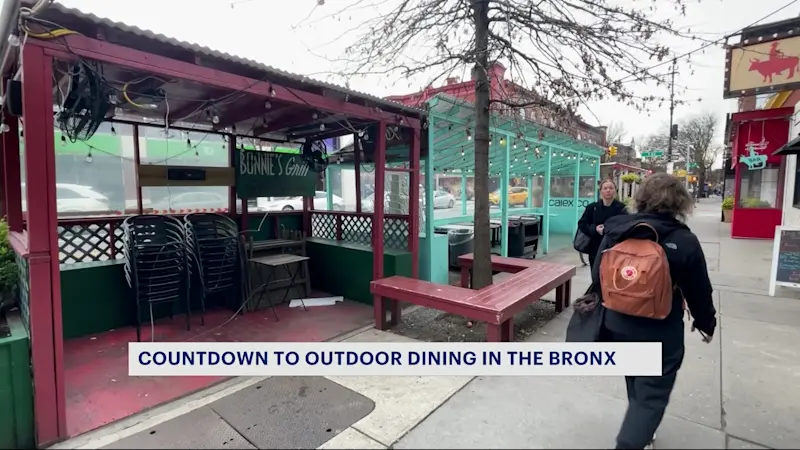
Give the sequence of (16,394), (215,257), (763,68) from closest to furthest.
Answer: (16,394) → (215,257) → (763,68)

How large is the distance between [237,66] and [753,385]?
4.61 metres

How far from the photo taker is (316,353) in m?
3.44

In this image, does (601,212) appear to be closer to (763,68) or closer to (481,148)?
(481,148)

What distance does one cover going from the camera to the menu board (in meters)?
5.23

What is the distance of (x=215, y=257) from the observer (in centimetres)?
432

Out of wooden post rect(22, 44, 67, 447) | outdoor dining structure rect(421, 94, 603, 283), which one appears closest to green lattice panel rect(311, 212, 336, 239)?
outdoor dining structure rect(421, 94, 603, 283)

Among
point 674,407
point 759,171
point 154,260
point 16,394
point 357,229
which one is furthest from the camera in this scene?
point 759,171

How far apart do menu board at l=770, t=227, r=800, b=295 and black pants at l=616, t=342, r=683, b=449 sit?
4966 millimetres

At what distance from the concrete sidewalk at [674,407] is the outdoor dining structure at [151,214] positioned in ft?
5.80

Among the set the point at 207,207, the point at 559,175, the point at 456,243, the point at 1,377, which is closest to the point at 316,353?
the point at 1,377

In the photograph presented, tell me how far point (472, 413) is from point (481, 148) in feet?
8.55

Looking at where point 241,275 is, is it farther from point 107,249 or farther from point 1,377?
point 1,377

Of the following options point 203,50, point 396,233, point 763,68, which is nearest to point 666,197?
point 203,50

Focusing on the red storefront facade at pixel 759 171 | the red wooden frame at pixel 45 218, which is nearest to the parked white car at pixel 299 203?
the red wooden frame at pixel 45 218
